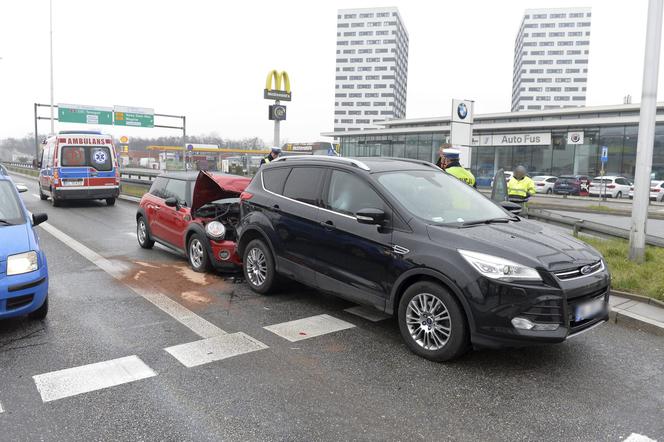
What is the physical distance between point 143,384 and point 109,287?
329cm

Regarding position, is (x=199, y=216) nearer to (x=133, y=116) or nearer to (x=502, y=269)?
(x=502, y=269)

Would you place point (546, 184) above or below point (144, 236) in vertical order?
above

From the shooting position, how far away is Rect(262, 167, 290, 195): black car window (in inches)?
253

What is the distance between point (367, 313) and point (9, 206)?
409 centimetres

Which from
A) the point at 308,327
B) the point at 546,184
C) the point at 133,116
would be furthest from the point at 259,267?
the point at 133,116

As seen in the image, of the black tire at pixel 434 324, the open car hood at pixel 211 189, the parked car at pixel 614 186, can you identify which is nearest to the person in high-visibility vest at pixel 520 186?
the open car hood at pixel 211 189

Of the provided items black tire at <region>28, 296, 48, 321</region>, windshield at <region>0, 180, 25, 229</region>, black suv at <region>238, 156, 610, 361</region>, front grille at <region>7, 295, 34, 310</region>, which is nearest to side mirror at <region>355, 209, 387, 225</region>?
black suv at <region>238, 156, 610, 361</region>

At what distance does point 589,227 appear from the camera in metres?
8.87

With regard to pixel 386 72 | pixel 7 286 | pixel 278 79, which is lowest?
pixel 7 286

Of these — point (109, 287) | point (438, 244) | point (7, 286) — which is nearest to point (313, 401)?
point (438, 244)

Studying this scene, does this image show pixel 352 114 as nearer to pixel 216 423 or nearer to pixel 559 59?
pixel 559 59

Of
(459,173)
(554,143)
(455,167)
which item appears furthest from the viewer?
(554,143)

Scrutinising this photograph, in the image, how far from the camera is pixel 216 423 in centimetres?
342

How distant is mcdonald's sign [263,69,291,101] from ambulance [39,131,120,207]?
5.73 meters
